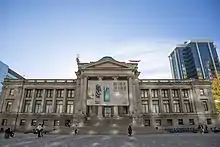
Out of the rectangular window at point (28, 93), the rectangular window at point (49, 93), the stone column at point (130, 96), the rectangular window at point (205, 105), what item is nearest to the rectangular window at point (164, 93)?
the rectangular window at point (205, 105)

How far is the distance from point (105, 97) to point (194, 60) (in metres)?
96.2

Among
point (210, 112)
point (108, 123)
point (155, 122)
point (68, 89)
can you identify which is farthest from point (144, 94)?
point (68, 89)

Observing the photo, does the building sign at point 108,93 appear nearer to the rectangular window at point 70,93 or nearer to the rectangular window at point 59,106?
the rectangular window at point 70,93

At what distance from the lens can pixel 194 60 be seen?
114m

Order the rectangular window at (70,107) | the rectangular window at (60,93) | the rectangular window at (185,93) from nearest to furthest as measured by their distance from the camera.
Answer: the rectangular window at (70,107), the rectangular window at (60,93), the rectangular window at (185,93)

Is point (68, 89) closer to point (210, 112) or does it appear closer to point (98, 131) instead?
point (98, 131)

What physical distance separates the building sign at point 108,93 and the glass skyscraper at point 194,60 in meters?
85.5

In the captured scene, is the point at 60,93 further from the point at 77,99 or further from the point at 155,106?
the point at 155,106

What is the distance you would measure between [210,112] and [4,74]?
9599cm

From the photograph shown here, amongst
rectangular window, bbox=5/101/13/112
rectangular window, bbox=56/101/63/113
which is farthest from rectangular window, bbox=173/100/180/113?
rectangular window, bbox=5/101/13/112

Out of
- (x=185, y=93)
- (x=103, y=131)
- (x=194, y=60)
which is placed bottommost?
(x=103, y=131)

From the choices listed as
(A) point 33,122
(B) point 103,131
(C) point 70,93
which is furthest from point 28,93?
(B) point 103,131

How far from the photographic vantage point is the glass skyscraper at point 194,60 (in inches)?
4353

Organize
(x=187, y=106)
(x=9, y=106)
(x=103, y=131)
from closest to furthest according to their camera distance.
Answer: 1. (x=103, y=131)
2. (x=9, y=106)
3. (x=187, y=106)
